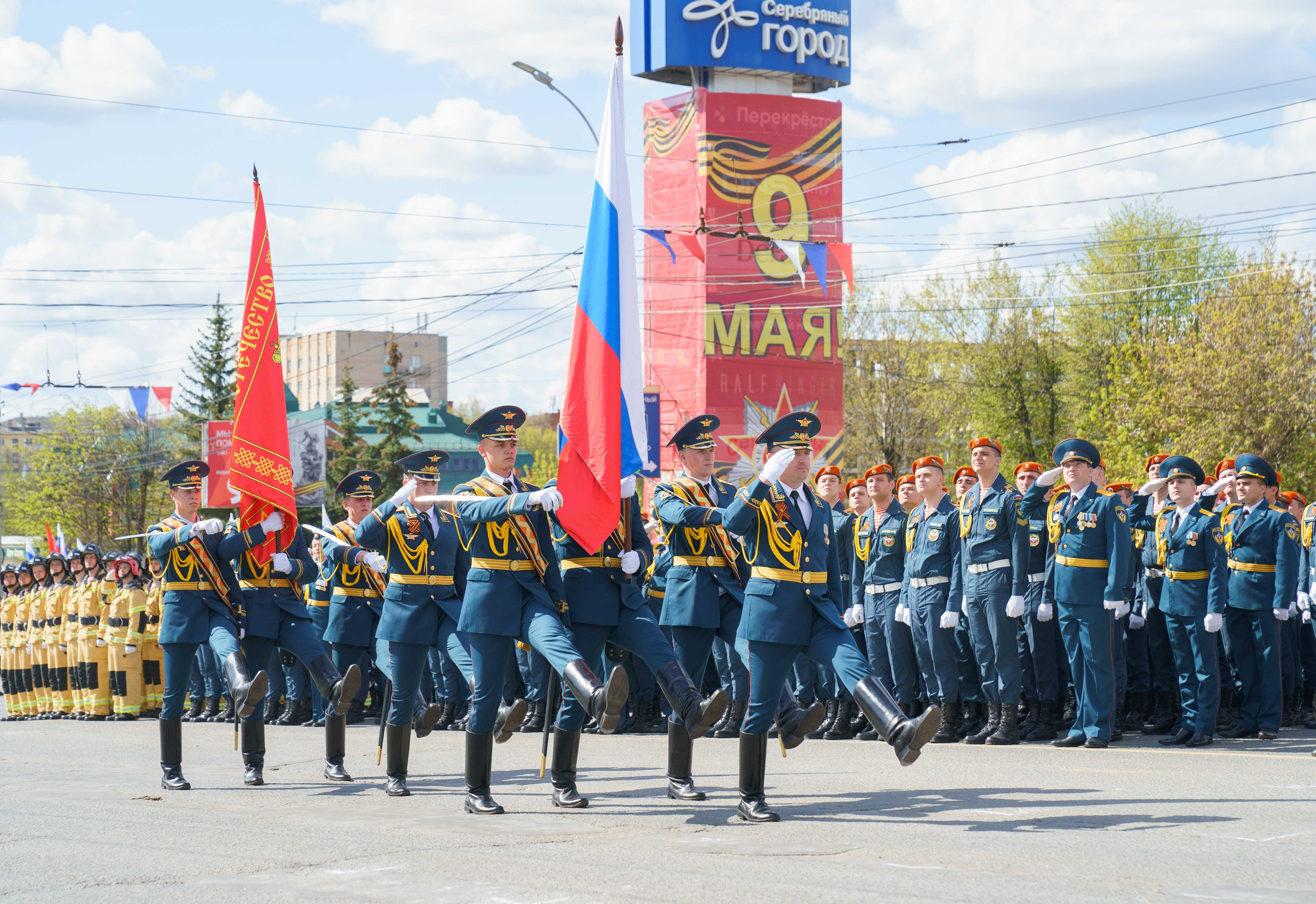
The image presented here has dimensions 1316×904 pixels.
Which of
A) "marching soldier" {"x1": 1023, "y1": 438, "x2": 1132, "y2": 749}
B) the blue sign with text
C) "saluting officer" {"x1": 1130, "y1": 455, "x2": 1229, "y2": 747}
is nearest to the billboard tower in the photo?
the blue sign with text

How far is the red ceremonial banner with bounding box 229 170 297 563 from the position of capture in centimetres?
1013

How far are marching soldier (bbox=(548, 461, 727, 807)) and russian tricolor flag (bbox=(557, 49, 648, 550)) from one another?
5.4 inches

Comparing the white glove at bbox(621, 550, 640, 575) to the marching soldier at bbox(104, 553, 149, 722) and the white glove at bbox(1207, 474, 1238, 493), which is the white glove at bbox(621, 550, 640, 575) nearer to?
the white glove at bbox(1207, 474, 1238, 493)

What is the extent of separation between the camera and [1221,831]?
21.5ft

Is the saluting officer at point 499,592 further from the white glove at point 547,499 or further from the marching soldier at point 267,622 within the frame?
the marching soldier at point 267,622

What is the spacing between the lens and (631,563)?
313 inches

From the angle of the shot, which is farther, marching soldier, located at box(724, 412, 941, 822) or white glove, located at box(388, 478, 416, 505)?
white glove, located at box(388, 478, 416, 505)

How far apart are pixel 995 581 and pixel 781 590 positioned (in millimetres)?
3913

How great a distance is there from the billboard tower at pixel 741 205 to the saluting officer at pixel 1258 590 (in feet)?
114

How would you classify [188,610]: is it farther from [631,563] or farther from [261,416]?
[631,563]

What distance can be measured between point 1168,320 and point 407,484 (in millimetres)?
40249

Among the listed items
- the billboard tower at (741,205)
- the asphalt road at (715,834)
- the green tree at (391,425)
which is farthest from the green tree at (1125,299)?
the asphalt road at (715,834)

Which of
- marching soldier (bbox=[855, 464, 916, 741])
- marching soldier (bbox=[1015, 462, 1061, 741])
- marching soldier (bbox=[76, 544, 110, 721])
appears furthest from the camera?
marching soldier (bbox=[76, 544, 110, 721])

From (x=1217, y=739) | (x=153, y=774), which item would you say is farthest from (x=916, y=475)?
(x=153, y=774)
